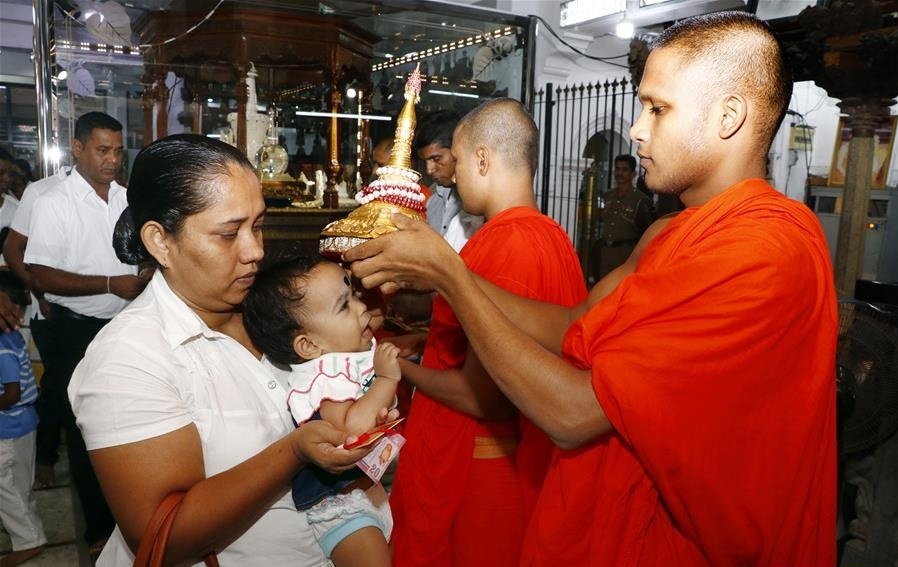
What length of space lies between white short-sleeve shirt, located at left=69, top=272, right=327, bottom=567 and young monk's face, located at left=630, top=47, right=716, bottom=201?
1149 mm

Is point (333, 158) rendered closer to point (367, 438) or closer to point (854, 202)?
point (854, 202)

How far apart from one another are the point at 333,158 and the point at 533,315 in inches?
227

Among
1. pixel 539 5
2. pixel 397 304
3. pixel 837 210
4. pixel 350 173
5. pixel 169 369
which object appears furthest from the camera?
pixel 837 210

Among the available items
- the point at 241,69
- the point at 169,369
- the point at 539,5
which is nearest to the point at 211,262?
the point at 169,369

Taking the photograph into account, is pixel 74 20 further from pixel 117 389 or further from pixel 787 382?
pixel 787 382

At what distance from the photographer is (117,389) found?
145 cm

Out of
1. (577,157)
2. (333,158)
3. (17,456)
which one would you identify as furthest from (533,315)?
(577,157)

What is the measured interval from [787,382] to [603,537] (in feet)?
1.77

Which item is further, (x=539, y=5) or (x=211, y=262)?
(x=539, y=5)

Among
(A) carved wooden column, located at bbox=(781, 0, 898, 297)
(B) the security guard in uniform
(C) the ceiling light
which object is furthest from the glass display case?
(A) carved wooden column, located at bbox=(781, 0, 898, 297)

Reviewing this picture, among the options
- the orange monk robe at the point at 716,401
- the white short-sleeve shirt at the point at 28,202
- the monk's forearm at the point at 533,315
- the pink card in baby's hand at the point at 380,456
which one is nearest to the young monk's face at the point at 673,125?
the orange monk robe at the point at 716,401

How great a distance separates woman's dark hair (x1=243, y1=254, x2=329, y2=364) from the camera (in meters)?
1.92

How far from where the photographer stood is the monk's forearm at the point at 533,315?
1934mm

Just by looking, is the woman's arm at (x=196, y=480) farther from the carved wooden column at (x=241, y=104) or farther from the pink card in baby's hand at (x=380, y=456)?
the carved wooden column at (x=241, y=104)
